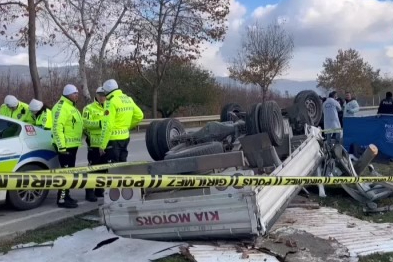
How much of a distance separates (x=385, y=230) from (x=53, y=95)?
21.6m

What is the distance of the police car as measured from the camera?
23.1 ft

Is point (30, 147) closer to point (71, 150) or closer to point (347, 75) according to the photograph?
point (71, 150)

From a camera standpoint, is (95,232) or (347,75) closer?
(95,232)

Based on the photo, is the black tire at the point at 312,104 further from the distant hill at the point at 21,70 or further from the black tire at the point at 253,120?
the distant hill at the point at 21,70

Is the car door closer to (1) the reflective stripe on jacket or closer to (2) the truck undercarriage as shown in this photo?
(1) the reflective stripe on jacket

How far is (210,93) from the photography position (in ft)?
110

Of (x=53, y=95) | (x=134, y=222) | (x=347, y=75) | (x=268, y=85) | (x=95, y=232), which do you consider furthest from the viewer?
(x=347, y=75)

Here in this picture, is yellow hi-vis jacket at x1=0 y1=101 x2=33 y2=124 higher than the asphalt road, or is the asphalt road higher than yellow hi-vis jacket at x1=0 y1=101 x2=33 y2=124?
yellow hi-vis jacket at x1=0 y1=101 x2=33 y2=124

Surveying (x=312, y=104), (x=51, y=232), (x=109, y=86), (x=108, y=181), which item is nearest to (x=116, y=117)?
(x=109, y=86)

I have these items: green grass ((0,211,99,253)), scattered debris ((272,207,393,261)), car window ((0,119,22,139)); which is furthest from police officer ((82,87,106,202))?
scattered debris ((272,207,393,261))

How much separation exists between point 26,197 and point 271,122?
342 cm

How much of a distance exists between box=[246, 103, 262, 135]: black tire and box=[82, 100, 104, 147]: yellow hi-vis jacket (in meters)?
2.05

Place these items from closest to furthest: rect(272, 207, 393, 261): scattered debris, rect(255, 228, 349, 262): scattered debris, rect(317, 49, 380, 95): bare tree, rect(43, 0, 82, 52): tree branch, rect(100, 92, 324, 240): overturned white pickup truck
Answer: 1. rect(100, 92, 324, 240): overturned white pickup truck
2. rect(255, 228, 349, 262): scattered debris
3. rect(272, 207, 393, 261): scattered debris
4. rect(43, 0, 82, 52): tree branch
5. rect(317, 49, 380, 95): bare tree

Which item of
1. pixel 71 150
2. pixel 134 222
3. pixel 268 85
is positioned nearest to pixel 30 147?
pixel 71 150
